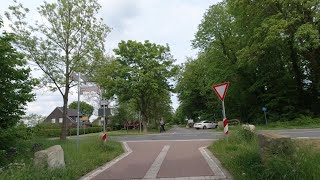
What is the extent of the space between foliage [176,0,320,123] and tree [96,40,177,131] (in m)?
5.54

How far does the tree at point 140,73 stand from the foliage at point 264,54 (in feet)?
18.2

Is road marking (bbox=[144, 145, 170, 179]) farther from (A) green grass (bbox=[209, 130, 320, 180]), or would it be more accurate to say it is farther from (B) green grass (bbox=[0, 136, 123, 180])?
(A) green grass (bbox=[209, 130, 320, 180])

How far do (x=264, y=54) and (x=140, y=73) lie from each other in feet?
51.0

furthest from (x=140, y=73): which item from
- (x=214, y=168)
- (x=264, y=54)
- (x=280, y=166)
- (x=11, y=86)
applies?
(x=280, y=166)

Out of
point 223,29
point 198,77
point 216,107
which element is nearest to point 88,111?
point 198,77

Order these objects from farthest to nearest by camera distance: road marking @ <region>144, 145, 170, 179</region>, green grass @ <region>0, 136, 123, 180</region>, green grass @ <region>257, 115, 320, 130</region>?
green grass @ <region>257, 115, 320, 130</region> → road marking @ <region>144, 145, 170, 179</region> → green grass @ <region>0, 136, 123, 180</region>

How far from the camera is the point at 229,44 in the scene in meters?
43.4

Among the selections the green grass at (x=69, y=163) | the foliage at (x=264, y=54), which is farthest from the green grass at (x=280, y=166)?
the foliage at (x=264, y=54)

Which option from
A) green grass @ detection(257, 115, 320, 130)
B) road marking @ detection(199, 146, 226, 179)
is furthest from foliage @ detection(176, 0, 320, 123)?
road marking @ detection(199, 146, 226, 179)

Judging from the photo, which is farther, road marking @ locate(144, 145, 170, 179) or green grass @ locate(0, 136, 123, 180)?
road marking @ locate(144, 145, 170, 179)

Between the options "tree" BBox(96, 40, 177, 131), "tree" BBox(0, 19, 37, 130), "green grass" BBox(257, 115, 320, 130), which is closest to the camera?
"tree" BBox(0, 19, 37, 130)

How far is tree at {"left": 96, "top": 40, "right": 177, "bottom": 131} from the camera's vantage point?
4231 centimetres

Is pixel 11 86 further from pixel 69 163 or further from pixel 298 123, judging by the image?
pixel 298 123

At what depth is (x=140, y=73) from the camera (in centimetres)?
4256
